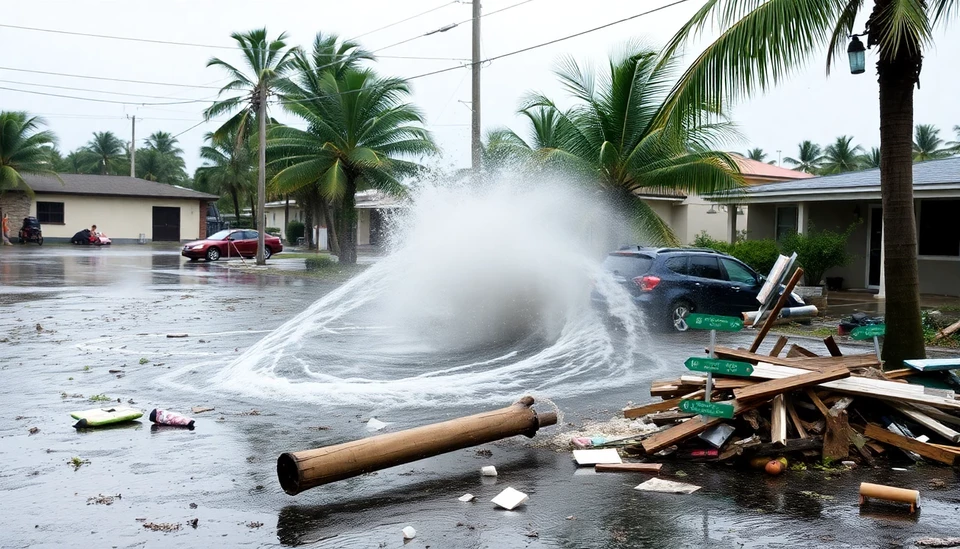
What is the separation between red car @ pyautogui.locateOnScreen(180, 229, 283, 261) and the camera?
40.7m

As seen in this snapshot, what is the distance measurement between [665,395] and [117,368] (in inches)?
290

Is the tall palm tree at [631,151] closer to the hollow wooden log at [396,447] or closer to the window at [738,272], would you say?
the window at [738,272]

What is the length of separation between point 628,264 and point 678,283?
3.18 feet

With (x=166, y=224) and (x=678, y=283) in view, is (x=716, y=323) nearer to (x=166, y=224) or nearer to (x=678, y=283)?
(x=678, y=283)

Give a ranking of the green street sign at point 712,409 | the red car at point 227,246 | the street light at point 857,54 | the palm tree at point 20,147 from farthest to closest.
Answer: the palm tree at point 20,147 < the red car at point 227,246 < the street light at point 857,54 < the green street sign at point 712,409

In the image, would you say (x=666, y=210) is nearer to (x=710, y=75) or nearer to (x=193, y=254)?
(x=193, y=254)

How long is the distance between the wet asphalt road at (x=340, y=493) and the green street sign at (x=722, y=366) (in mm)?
789

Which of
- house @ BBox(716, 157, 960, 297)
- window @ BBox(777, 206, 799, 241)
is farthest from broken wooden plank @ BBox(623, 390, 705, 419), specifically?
→ window @ BBox(777, 206, 799, 241)

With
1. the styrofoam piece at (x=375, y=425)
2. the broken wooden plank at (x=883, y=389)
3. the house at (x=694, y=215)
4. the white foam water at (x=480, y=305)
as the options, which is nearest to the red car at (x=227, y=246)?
the house at (x=694, y=215)

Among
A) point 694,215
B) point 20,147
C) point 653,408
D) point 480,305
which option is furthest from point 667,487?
point 20,147

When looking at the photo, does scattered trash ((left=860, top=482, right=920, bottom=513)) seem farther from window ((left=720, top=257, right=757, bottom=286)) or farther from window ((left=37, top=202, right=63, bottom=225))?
window ((left=37, top=202, right=63, bottom=225))

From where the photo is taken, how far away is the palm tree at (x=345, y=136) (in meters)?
35.2

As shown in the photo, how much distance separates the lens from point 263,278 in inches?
1204

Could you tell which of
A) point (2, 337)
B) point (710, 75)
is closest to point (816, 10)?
point (710, 75)
